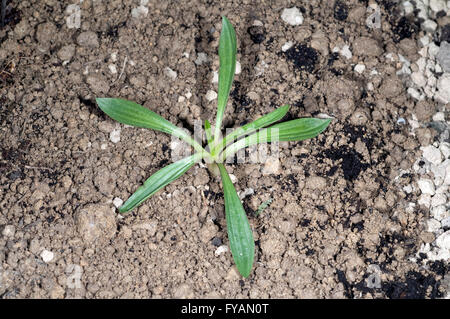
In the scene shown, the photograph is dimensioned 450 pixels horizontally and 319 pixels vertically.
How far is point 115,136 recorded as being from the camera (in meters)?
1.81

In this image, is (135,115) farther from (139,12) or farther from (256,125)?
(139,12)

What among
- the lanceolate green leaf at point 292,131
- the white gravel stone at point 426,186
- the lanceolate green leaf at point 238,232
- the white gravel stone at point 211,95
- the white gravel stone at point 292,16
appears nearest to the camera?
the lanceolate green leaf at point 238,232

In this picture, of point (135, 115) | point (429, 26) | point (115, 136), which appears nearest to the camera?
point (135, 115)

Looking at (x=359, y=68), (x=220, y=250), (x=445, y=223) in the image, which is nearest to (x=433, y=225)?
(x=445, y=223)

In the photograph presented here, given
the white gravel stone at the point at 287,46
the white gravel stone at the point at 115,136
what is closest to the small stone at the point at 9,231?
the white gravel stone at the point at 115,136

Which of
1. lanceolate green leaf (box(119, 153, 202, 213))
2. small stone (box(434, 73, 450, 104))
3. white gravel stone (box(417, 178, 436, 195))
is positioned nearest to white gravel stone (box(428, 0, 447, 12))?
small stone (box(434, 73, 450, 104))

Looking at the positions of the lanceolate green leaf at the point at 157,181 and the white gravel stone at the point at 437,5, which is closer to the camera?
the lanceolate green leaf at the point at 157,181

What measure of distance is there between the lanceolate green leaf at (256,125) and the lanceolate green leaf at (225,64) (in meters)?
0.06

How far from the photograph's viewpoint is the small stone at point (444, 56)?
1.97 meters

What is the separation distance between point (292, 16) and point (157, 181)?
0.90m

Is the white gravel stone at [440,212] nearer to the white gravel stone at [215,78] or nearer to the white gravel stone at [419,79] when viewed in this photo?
the white gravel stone at [419,79]

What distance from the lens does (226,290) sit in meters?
1.65

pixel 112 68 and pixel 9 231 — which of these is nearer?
pixel 9 231

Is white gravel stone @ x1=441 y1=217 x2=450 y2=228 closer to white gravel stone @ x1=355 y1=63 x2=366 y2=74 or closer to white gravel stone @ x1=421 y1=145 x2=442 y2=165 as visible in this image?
white gravel stone @ x1=421 y1=145 x2=442 y2=165
